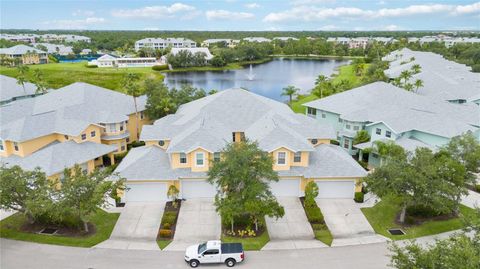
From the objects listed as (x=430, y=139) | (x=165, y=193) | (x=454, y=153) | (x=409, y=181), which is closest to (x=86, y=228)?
(x=165, y=193)

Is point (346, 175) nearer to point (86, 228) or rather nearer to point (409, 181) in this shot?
point (409, 181)

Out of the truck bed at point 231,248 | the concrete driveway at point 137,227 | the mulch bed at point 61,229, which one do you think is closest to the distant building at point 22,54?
the mulch bed at point 61,229

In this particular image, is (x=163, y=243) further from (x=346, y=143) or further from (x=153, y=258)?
(x=346, y=143)

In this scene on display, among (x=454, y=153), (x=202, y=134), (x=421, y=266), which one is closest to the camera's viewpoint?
(x=421, y=266)

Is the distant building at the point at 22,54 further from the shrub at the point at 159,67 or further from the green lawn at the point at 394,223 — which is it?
the green lawn at the point at 394,223

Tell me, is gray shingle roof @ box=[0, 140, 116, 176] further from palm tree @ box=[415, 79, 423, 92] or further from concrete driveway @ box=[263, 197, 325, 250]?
palm tree @ box=[415, 79, 423, 92]

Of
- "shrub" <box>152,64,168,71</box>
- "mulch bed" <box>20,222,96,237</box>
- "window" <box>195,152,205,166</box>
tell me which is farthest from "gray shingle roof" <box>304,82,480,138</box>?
"shrub" <box>152,64,168,71</box>

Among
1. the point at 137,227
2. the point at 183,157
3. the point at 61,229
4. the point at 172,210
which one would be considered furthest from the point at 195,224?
the point at 61,229

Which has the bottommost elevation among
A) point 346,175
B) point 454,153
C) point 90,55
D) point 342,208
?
point 342,208
